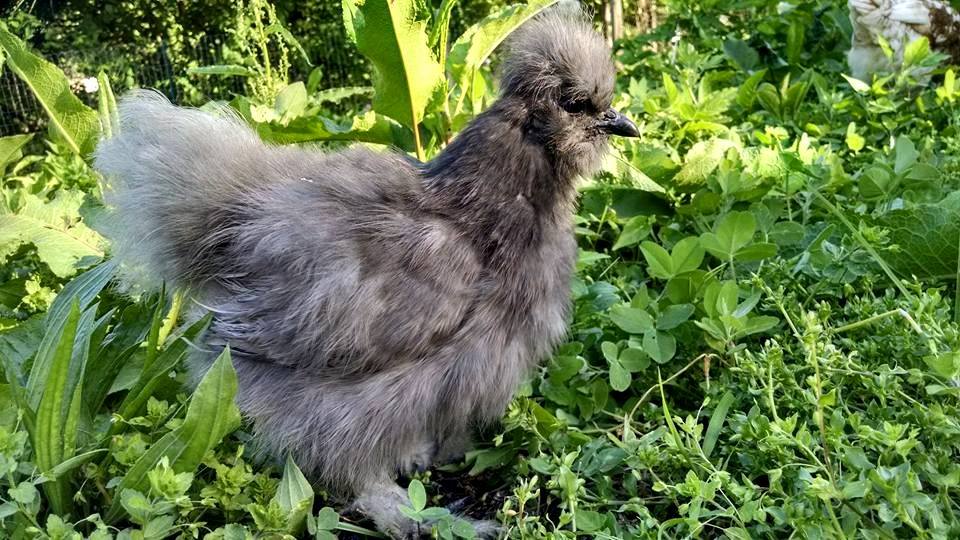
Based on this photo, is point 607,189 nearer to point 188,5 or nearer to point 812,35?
point 812,35

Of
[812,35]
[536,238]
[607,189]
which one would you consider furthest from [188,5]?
[536,238]

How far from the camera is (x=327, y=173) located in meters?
1.90

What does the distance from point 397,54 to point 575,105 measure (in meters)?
0.78

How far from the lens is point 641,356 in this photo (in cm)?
199

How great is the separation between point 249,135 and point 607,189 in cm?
123

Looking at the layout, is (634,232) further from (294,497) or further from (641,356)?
(294,497)

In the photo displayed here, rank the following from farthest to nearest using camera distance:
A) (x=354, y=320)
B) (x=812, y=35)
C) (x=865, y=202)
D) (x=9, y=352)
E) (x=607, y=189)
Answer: (x=812, y=35) < (x=607, y=189) < (x=865, y=202) < (x=9, y=352) < (x=354, y=320)

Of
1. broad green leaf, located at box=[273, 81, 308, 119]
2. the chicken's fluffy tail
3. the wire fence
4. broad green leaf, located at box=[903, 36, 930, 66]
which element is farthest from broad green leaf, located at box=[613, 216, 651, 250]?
the wire fence

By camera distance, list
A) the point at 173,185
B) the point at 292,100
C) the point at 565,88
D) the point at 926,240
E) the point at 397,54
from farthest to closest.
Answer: the point at 292,100 → the point at 397,54 → the point at 926,240 → the point at 565,88 → the point at 173,185

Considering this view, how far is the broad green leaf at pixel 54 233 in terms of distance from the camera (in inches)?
102

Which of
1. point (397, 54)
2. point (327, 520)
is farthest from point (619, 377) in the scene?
point (397, 54)

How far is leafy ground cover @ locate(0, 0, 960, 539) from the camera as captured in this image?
1483mm

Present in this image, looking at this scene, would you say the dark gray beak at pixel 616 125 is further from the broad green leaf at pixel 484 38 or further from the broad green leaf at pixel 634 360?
the broad green leaf at pixel 484 38

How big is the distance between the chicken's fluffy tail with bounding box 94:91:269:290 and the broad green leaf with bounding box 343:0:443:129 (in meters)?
0.63
